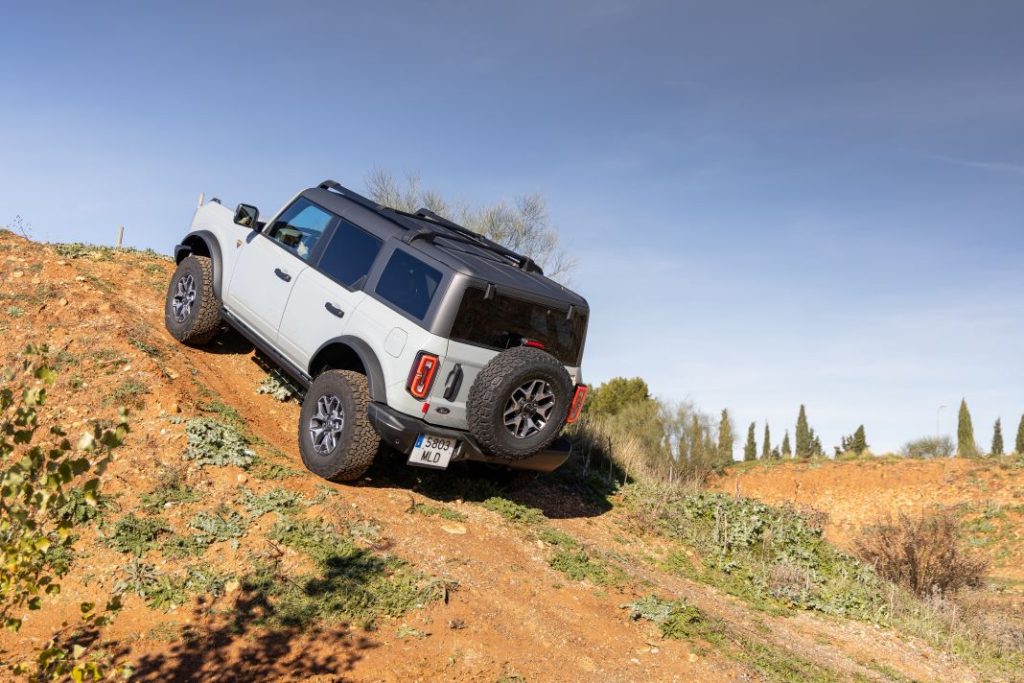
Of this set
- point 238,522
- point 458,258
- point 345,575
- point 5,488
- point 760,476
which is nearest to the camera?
point 5,488

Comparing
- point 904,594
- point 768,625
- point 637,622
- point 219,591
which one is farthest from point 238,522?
point 904,594

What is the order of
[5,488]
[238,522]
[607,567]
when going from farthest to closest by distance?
[607,567] < [238,522] < [5,488]

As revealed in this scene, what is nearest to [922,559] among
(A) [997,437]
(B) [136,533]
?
(B) [136,533]

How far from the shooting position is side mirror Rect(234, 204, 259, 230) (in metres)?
8.86

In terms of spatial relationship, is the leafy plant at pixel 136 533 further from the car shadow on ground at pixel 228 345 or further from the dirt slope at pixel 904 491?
the dirt slope at pixel 904 491

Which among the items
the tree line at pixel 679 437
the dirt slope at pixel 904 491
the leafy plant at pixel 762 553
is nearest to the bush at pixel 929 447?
the tree line at pixel 679 437

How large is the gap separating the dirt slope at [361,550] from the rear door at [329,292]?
3.42 ft

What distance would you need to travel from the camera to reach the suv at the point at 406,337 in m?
7.07

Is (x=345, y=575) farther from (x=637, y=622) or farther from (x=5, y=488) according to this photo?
(x=5, y=488)

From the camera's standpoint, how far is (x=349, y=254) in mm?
7871

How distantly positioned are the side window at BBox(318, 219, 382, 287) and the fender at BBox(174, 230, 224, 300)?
1.78 meters

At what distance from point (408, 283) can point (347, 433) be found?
1.43 meters

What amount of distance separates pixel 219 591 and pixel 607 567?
3.70 meters

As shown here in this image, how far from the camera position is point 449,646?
218 inches
